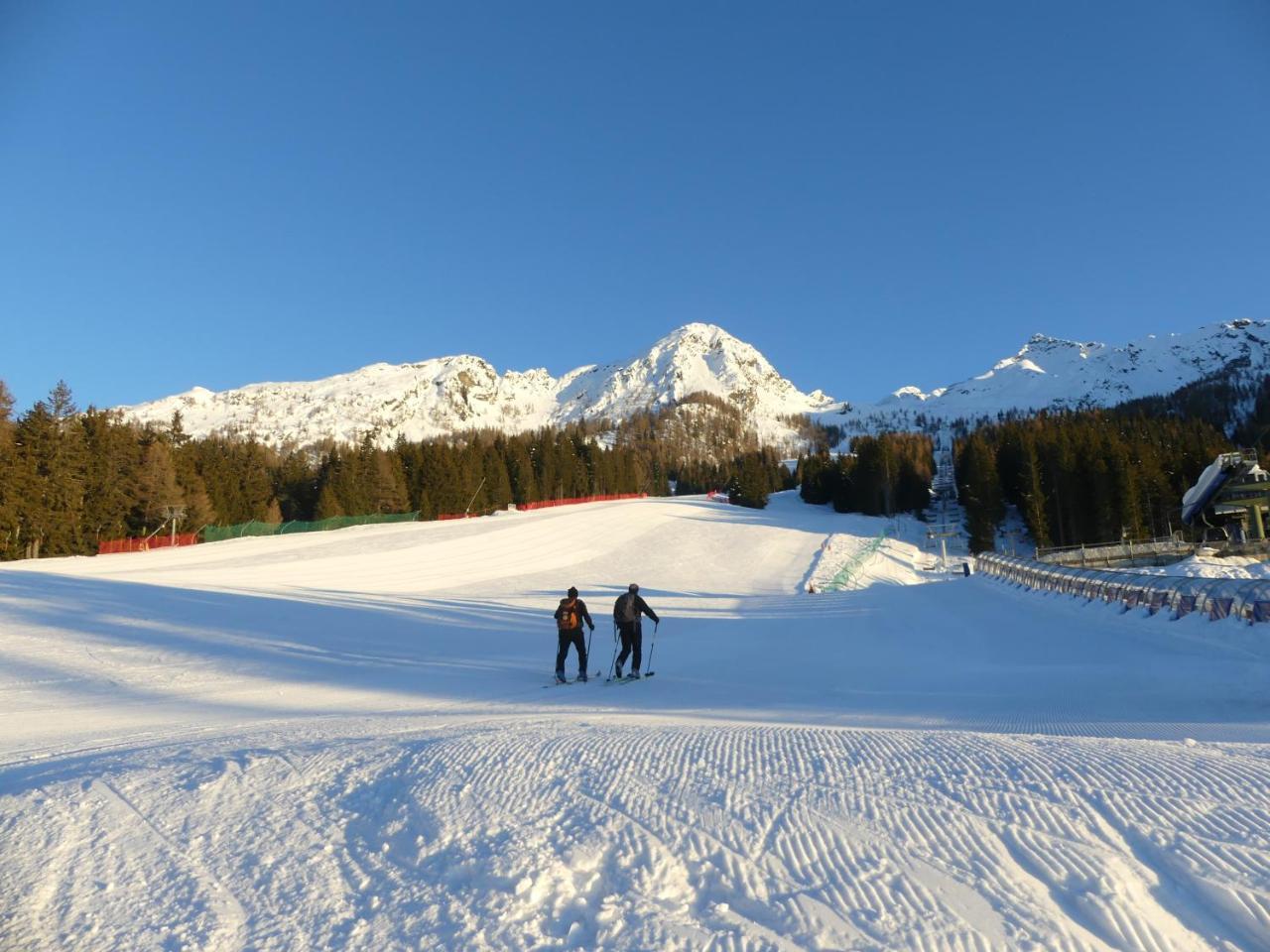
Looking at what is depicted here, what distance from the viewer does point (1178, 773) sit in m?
3.86

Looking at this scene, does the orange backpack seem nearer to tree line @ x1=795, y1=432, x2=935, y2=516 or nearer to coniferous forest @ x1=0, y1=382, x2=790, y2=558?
coniferous forest @ x1=0, y1=382, x2=790, y2=558

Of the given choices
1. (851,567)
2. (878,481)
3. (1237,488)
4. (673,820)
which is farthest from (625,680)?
(878,481)

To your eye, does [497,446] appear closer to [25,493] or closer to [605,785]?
[25,493]

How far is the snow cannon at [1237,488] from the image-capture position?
41.3 m

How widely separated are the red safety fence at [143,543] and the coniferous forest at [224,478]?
5.35 metres

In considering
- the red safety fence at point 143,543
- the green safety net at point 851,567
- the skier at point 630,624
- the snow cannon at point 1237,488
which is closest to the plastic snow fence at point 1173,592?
the skier at point 630,624

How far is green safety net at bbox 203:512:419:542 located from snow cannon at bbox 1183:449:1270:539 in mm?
60837

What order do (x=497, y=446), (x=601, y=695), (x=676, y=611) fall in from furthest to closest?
(x=497, y=446) < (x=676, y=611) < (x=601, y=695)

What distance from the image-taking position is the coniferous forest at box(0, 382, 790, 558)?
48.0 m

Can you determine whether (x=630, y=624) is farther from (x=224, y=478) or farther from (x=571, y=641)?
(x=224, y=478)

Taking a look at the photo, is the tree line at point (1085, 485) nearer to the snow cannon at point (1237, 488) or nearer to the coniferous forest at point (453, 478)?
the coniferous forest at point (453, 478)

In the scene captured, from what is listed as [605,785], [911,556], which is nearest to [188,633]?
[605,785]

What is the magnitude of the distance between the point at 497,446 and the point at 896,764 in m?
102

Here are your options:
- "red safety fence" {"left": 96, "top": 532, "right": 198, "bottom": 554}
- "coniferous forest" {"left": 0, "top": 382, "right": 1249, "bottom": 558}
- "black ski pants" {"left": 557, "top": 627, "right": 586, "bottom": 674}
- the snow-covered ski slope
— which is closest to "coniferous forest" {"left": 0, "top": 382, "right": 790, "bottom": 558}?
"coniferous forest" {"left": 0, "top": 382, "right": 1249, "bottom": 558}
